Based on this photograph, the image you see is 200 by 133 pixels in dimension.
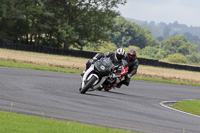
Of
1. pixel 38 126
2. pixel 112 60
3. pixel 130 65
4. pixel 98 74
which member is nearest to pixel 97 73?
pixel 98 74

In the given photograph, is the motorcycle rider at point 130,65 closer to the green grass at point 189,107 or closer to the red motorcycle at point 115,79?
the red motorcycle at point 115,79

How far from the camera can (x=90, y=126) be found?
860 centimetres

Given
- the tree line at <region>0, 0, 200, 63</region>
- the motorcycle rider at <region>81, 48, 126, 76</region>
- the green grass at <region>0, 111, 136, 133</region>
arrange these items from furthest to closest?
the tree line at <region>0, 0, 200, 63</region>, the motorcycle rider at <region>81, 48, 126, 76</region>, the green grass at <region>0, 111, 136, 133</region>

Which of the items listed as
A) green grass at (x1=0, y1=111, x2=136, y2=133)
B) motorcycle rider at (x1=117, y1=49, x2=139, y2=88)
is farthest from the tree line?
green grass at (x1=0, y1=111, x2=136, y2=133)

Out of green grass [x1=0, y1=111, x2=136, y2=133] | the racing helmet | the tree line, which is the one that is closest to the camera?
green grass [x1=0, y1=111, x2=136, y2=133]

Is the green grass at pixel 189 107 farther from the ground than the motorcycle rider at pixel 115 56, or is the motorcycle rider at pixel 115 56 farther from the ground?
the motorcycle rider at pixel 115 56

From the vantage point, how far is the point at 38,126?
25.9 feet

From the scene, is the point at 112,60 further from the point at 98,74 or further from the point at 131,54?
the point at 131,54

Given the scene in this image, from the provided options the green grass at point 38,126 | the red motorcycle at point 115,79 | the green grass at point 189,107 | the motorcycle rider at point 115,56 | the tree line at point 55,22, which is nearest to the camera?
the green grass at point 38,126

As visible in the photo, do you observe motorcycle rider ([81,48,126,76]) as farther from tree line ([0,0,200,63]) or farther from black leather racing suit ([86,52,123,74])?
tree line ([0,0,200,63])

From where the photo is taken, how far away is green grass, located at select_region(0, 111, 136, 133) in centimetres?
749

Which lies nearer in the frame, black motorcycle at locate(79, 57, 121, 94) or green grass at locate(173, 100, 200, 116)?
black motorcycle at locate(79, 57, 121, 94)

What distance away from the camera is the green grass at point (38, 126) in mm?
7488

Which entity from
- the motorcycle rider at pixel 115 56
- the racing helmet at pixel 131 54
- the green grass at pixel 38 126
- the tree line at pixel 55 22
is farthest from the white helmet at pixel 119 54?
the tree line at pixel 55 22
